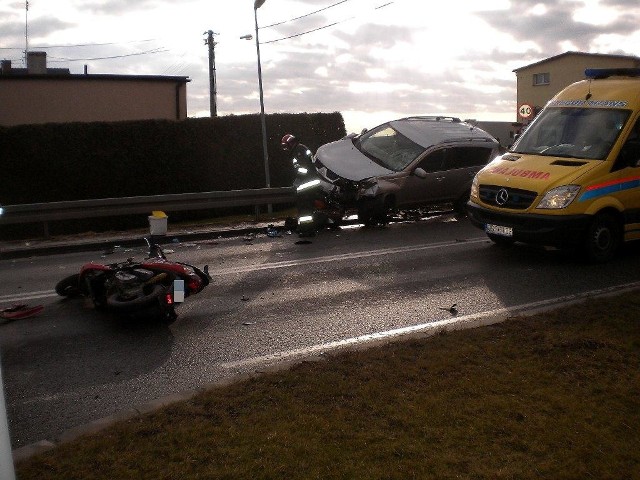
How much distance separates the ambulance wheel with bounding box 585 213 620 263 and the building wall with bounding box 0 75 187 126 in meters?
22.6

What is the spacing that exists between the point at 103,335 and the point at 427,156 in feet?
29.9

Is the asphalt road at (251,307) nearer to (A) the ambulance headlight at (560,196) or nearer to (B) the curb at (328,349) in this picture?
(B) the curb at (328,349)

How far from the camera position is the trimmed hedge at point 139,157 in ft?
72.4

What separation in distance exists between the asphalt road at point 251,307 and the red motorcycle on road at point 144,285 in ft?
0.79

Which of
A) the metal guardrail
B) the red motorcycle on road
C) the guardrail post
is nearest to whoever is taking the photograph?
the guardrail post

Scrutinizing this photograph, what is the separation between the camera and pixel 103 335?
7.62 metres

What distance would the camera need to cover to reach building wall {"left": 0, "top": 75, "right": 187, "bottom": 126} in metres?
29.9

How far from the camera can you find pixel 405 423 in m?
4.93

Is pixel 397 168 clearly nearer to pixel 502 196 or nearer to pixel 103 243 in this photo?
pixel 502 196

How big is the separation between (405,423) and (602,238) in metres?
6.80

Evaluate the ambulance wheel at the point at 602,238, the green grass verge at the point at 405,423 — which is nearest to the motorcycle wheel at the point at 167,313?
the green grass verge at the point at 405,423

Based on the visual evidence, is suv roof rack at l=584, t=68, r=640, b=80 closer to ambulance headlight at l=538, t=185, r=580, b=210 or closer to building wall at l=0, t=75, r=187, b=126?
ambulance headlight at l=538, t=185, r=580, b=210

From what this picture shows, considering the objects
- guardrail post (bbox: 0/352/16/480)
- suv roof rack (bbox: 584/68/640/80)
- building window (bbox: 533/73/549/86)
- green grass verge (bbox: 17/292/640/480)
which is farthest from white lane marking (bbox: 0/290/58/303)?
building window (bbox: 533/73/549/86)

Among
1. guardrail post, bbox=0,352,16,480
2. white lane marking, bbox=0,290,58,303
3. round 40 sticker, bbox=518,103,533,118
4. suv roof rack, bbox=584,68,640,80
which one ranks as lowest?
white lane marking, bbox=0,290,58,303
